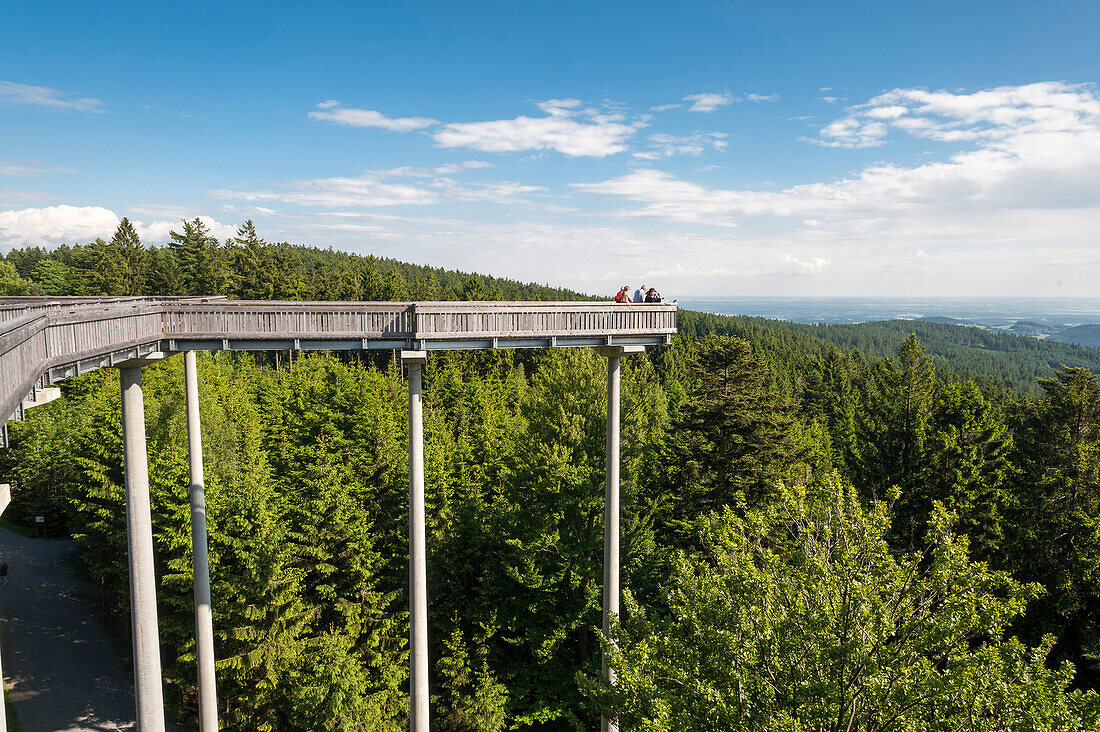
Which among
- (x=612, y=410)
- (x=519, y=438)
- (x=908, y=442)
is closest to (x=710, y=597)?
(x=612, y=410)

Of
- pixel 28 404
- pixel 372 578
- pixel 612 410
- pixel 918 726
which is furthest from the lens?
pixel 372 578

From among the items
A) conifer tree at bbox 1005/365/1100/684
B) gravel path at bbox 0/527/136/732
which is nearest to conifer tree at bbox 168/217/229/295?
gravel path at bbox 0/527/136/732

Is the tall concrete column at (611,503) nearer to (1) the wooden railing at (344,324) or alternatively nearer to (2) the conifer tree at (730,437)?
(1) the wooden railing at (344,324)

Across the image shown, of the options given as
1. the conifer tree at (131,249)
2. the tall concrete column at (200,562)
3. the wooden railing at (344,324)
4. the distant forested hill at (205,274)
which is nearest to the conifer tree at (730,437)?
the wooden railing at (344,324)

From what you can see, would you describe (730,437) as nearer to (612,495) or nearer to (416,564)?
(612,495)

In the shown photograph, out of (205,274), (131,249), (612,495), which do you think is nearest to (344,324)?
(612,495)

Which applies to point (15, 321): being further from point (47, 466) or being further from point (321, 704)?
point (47, 466)
